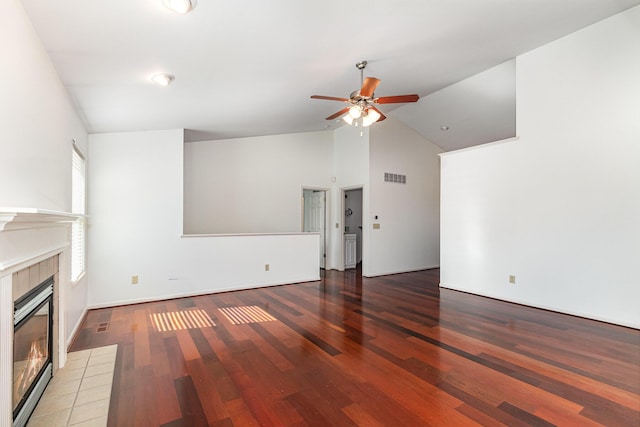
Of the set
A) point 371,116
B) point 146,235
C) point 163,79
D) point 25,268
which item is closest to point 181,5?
point 163,79

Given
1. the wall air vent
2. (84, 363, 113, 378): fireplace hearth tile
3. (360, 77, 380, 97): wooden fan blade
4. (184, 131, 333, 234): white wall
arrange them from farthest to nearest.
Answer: the wall air vent → (184, 131, 333, 234): white wall → (360, 77, 380, 97): wooden fan blade → (84, 363, 113, 378): fireplace hearth tile

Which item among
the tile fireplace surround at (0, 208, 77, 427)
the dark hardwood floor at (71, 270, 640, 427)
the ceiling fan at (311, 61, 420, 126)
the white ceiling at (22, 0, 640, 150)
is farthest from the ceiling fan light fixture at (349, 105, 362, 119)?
the tile fireplace surround at (0, 208, 77, 427)

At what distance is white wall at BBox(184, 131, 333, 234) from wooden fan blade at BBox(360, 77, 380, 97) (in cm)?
351

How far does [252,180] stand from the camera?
21.0 feet

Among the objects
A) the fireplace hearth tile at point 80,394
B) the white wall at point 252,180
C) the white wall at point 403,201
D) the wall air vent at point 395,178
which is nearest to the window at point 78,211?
the fireplace hearth tile at point 80,394

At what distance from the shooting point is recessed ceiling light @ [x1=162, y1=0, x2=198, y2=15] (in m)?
1.95

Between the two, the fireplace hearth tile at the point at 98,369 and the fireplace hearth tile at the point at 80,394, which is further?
the fireplace hearth tile at the point at 98,369

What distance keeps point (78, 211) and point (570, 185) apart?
20.2 feet

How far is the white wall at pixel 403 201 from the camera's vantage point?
21.6 feet

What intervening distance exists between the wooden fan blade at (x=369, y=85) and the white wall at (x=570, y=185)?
2507 millimetres

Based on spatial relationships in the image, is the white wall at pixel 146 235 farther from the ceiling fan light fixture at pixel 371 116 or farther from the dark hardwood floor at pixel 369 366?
the ceiling fan light fixture at pixel 371 116

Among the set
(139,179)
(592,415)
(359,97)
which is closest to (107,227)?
(139,179)

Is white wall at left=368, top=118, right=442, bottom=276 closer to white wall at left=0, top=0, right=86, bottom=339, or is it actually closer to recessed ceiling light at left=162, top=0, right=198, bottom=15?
recessed ceiling light at left=162, top=0, right=198, bottom=15

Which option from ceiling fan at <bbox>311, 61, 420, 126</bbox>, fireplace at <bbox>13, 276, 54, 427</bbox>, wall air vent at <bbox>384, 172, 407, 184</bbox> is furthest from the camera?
wall air vent at <bbox>384, 172, 407, 184</bbox>
